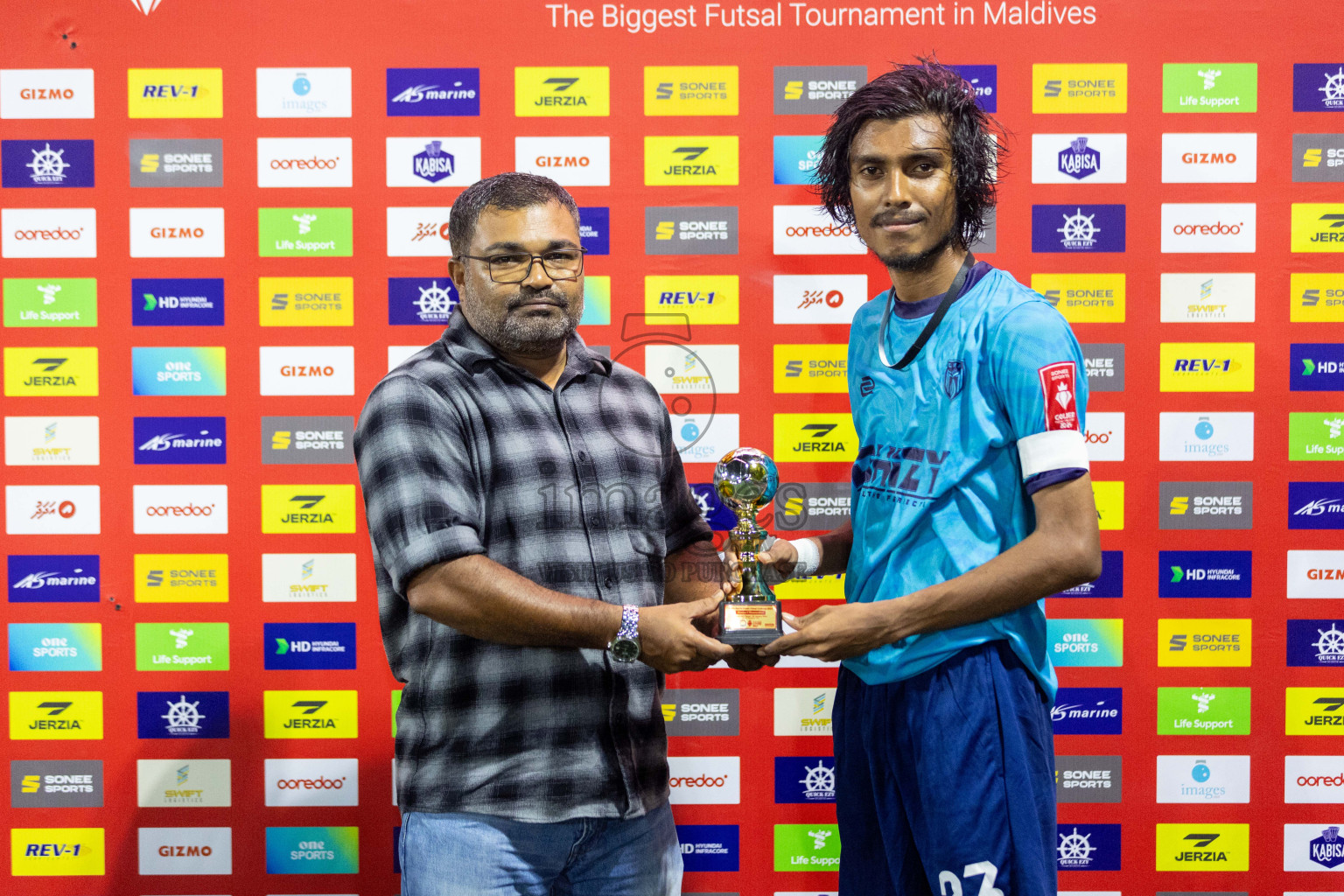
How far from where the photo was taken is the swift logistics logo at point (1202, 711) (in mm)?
2508

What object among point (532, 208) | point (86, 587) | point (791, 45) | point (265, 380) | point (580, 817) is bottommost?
point (580, 817)

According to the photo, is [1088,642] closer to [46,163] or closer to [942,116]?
[942,116]

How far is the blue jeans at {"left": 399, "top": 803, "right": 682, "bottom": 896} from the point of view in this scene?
163 cm

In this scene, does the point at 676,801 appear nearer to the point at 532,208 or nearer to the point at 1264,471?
the point at 532,208

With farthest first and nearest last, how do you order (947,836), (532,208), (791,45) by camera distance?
(791,45) < (532,208) < (947,836)

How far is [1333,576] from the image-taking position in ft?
8.16

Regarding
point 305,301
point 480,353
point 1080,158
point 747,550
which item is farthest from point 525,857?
point 1080,158

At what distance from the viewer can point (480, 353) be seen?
1688 millimetres

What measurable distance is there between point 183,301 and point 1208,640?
3.16 meters

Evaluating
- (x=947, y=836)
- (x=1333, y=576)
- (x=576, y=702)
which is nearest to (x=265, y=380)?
(x=576, y=702)

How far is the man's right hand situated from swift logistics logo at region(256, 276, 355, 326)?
1.44 meters

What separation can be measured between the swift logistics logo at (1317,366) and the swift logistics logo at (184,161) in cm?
315

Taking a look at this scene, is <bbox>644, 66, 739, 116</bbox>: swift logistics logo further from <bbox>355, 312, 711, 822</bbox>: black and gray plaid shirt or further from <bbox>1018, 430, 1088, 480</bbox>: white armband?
<bbox>1018, 430, 1088, 480</bbox>: white armband

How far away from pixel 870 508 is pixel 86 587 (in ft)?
7.49
